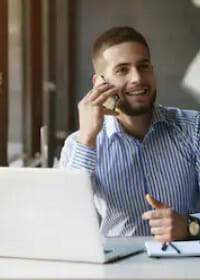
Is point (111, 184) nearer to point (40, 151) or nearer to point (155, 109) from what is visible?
point (155, 109)

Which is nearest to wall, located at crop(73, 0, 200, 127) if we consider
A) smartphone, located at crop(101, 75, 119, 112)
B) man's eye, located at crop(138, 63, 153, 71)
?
man's eye, located at crop(138, 63, 153, 71)

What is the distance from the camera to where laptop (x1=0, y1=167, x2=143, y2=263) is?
4.24 feet

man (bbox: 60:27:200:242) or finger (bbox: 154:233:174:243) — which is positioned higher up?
man (bbox: 60:27:200:242)

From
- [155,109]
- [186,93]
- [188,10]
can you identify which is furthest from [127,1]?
[155,109]

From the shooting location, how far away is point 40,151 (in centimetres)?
457

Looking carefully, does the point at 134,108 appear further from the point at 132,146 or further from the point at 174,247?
the point at 174,247

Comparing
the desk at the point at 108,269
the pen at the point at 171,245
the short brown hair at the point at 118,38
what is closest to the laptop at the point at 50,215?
the desk at the point at 108,269

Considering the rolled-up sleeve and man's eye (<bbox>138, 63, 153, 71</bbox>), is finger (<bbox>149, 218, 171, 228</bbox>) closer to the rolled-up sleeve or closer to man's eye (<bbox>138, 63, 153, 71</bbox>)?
the rolled-up sleeve

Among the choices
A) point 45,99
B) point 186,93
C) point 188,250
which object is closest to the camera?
point 188,250

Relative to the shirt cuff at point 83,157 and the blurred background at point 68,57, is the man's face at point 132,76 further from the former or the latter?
the blurred background at point 68,57

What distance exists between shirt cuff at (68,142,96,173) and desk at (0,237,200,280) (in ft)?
1.78

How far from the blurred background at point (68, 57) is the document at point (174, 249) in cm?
240

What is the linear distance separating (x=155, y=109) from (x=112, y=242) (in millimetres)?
681

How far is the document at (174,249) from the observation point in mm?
1372
